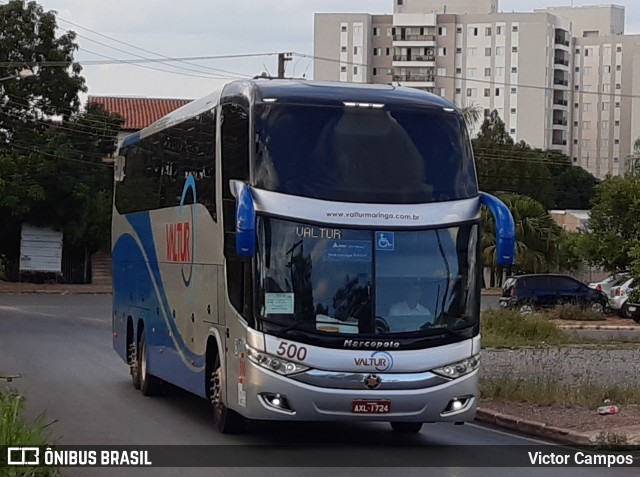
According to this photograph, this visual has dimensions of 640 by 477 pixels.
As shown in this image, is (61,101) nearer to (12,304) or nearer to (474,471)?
(12,304)

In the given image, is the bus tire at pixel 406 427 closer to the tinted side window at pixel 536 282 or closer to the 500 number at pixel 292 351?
the 500 number at pixel 292 351

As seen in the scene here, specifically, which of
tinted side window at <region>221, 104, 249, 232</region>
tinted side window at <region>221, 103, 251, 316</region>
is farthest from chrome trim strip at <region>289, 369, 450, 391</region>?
tinted side window at <region>221, 104, 249, 232</region>

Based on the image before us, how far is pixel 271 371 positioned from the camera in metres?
12.5

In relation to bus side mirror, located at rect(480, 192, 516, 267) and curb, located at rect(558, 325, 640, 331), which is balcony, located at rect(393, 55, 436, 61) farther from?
bus side mirror, located at rect(480, 192, 516, 267)

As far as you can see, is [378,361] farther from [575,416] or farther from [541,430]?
[575,416]

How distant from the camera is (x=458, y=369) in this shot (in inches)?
507

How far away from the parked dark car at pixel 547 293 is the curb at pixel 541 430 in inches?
1056

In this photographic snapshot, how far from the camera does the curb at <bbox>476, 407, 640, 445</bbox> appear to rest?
13.8 metres

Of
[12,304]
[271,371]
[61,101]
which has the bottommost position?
[12,304]

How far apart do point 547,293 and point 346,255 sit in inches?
1284

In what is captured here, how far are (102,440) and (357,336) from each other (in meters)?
3.16

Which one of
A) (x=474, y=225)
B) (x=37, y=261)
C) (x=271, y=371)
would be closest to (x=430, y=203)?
(x=474, y=225)

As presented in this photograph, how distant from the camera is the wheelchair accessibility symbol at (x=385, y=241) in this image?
12820mm

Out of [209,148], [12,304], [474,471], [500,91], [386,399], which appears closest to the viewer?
[474,471]
